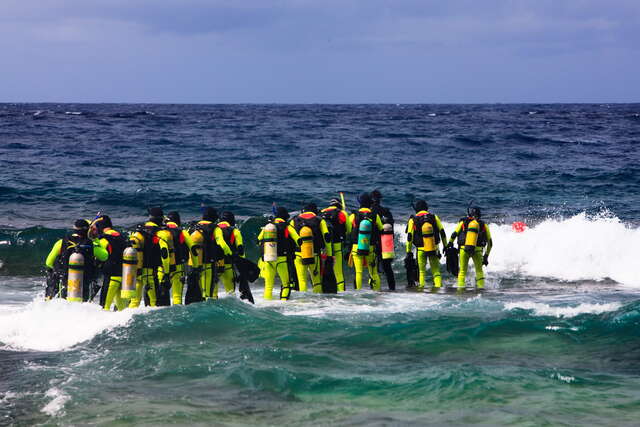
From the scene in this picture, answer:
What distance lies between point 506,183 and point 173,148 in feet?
70.3

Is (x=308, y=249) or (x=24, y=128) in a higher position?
(x=24, y=128)

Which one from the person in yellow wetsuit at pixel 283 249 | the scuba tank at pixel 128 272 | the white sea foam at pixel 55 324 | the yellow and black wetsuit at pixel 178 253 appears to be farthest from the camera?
the person in yellow wetsuit at pixel 283 249

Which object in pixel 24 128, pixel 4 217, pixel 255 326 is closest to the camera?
pixel 255 326

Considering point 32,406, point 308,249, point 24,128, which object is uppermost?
point 24,128

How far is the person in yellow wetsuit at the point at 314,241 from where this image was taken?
16484 millimetres

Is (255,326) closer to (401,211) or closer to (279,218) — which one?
(279,218)

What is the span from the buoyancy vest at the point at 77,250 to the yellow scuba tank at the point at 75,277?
0.16 meters

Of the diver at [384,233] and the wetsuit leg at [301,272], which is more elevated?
the diver at [384,233]

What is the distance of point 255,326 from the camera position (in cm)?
1362

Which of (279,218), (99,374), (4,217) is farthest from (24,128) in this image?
(99,374)

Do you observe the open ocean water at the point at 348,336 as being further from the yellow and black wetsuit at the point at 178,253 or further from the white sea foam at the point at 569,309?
Answer: the yellow and black wetsuit at the point at 178,253

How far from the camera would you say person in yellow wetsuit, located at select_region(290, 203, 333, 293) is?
54.1 feet

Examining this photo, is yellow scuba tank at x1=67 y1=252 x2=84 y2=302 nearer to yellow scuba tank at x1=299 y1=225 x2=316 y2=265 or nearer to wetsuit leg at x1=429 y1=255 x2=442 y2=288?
yellow scuba tank at x1=299 y1=225 x2=316 y2=265

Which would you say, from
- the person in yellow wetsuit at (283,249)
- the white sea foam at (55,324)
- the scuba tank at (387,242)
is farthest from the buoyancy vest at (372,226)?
the white sea foam at (55,324)
